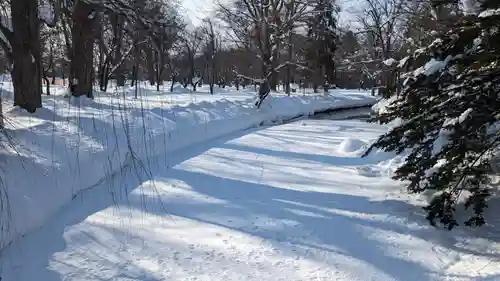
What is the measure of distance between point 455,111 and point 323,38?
24328mm

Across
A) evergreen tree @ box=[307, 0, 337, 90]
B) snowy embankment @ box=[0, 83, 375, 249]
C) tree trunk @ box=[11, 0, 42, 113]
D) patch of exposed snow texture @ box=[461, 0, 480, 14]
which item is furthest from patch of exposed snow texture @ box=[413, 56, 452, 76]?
evergreen tree @ box=[307, 0, 337, 90]

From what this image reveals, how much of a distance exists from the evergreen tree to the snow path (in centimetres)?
1839

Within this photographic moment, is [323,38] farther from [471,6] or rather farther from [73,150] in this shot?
[471,6]

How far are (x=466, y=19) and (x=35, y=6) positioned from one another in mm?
4215

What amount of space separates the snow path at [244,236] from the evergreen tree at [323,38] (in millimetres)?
18388

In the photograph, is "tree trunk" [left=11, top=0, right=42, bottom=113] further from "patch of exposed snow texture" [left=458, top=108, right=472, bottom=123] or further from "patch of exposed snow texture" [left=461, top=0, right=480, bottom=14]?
"patch of exposed snow texture" [left=458, top=108, right=472, bottom=123]

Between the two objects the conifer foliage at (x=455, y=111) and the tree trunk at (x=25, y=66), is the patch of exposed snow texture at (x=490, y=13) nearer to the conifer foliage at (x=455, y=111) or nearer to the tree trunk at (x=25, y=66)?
the conifer foliage at (x=455, y=111)

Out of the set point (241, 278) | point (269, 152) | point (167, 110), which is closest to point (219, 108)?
point (167, 110)

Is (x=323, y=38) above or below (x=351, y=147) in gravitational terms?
above

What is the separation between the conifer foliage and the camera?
402 cm

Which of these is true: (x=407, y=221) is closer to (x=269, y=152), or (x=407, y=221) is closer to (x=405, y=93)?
(x=405, y=93)

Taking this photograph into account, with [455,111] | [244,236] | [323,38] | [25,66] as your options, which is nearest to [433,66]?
[455,111]

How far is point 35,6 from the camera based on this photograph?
14.8 ft

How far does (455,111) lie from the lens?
4.34m
